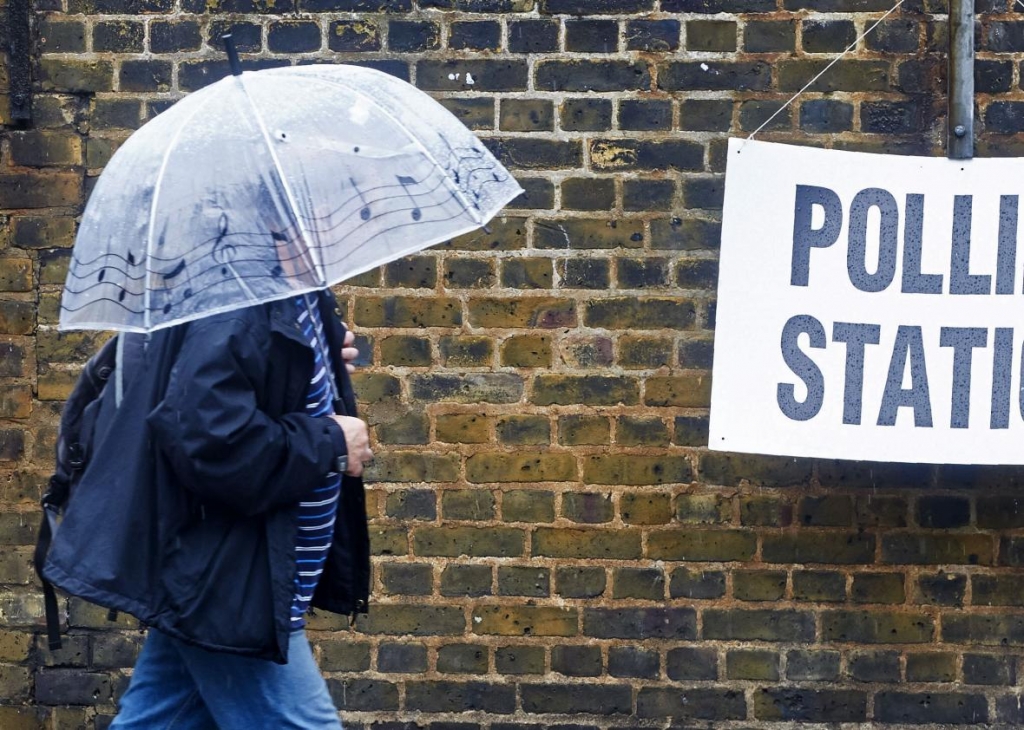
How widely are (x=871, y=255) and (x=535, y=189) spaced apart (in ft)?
2.85

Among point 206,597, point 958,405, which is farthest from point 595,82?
point 206,597

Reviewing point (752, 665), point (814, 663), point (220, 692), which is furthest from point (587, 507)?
point (220, 692)

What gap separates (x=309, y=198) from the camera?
7.81 feet

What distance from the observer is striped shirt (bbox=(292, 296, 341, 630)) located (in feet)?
8.29

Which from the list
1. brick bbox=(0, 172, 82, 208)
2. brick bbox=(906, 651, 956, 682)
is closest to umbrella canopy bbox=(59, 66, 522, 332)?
brick bbox=(0, 172, 82, 208)

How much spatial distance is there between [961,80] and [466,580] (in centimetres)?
179

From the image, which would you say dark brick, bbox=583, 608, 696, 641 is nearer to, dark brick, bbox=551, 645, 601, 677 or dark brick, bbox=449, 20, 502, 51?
dark brick, bbox=551, 645, 601, 677

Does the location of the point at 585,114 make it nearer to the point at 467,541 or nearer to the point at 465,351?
the point at 465,351

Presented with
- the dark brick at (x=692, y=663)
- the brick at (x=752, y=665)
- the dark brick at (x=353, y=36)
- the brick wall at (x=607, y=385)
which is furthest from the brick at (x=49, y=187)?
the brick at (x=752, y=665)

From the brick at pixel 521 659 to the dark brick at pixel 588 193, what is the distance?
3.84 ft

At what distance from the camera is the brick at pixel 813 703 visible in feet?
12.0

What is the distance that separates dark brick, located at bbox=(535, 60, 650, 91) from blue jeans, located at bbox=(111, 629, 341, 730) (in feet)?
5.45

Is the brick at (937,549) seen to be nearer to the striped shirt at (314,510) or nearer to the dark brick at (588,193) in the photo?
the dark brick at (588,193)

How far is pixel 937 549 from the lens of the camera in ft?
11.8
